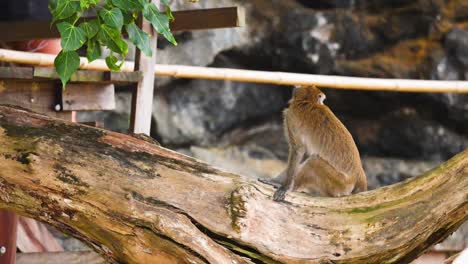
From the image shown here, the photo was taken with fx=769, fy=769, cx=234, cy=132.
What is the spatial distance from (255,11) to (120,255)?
5.52m

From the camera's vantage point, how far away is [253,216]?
10.3ft

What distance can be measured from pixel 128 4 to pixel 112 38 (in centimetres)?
15

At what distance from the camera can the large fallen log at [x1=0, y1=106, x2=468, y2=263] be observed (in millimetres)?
Answer: 3107

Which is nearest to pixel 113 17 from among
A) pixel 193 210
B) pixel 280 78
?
pixel 193 210

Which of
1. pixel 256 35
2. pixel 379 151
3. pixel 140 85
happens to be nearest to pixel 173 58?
pixel 256 35

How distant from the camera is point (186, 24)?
4227 millimetres

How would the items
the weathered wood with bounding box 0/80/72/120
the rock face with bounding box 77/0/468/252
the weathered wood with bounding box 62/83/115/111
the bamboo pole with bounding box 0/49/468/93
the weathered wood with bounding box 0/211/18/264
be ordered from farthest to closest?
the rock face with bounding box 77/0/468/252 → the bamboo pole with bounding box 0/49/468/93 → the weathered wood with bounding box 0/211/18/264 → the weathered wood with bounding box 62/83/115/111 → the weathered wood with bounding box 0/80/72/120

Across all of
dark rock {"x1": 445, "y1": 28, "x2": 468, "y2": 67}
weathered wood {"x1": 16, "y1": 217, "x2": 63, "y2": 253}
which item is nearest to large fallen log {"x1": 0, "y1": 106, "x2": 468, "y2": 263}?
weathered wood {"x1": 16, "y1": 217, "x2": 63, "y2": 253}

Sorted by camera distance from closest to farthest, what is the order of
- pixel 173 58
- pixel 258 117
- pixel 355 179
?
pixel 355 179 < pixel 173 58 < pixel 258 117

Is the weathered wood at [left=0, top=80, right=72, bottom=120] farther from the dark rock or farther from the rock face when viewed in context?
the dark rock

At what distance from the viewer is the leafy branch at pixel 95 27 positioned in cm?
287

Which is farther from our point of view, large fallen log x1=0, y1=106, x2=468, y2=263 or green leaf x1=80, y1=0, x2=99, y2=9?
large fallen log x1=0, y1=106, x2=468, y2=263

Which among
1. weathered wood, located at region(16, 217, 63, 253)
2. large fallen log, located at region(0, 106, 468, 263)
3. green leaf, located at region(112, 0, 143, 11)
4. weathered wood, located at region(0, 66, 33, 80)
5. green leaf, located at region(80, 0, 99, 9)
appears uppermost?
green leaf, located at region(112, 0, 143, 11)

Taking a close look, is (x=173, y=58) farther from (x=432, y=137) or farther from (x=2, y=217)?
(x=2, y=217)
